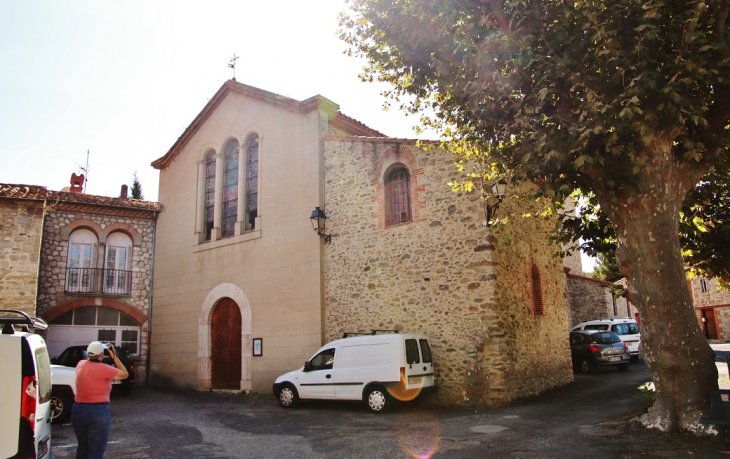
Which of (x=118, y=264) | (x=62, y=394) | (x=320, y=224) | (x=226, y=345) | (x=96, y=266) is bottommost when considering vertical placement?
(x=62, y=394)

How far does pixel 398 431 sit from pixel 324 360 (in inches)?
123

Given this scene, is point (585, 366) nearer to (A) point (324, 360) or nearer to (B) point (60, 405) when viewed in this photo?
(A) point (324, 360)

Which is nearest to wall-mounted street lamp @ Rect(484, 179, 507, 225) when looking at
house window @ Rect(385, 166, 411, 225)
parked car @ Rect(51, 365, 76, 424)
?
house window @ Rect(385, 166, 411, 225)

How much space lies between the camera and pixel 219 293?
15.9m

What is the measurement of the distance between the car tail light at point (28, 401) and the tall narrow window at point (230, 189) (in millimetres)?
11702

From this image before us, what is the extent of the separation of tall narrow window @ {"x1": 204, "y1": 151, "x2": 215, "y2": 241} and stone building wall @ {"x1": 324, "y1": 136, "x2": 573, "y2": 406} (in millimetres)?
5140

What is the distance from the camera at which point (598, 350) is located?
16.2 metres

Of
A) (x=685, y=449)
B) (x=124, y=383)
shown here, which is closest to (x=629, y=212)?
(x=685, y=449)

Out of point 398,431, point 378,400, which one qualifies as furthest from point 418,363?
point 398,431

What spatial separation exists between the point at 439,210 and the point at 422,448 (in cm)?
565

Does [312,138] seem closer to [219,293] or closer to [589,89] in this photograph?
[219,293]

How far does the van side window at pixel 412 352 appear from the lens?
412 inches

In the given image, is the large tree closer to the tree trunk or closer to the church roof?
the tree trunk

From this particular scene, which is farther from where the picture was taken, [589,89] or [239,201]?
[239,201]
